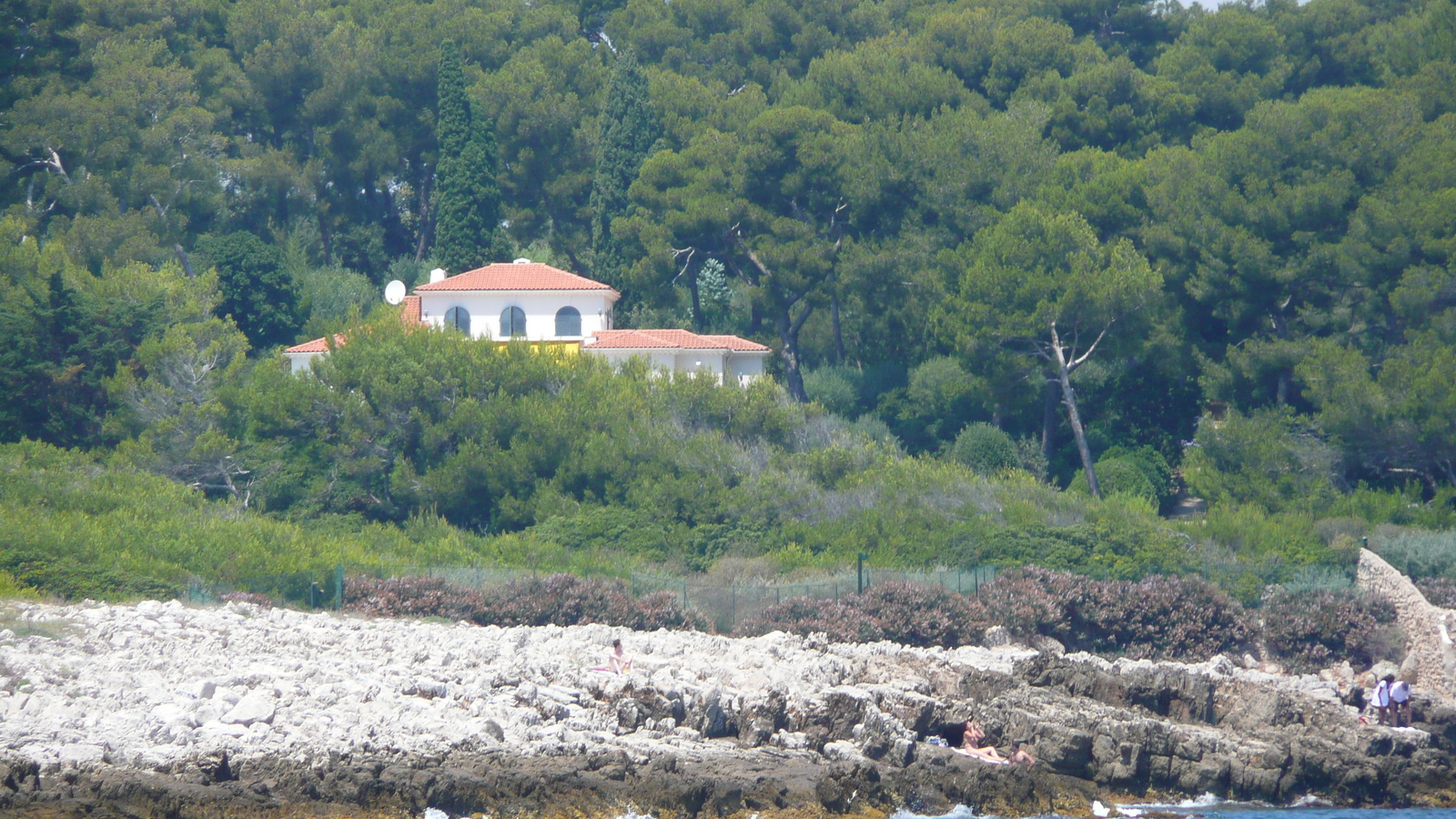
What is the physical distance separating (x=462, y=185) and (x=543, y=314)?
722 cm

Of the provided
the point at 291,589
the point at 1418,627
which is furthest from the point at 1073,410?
the point at 291,589

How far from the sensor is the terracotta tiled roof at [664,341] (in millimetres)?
39250

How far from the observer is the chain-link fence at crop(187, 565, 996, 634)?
2359 cm

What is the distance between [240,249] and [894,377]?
19461 millimetres

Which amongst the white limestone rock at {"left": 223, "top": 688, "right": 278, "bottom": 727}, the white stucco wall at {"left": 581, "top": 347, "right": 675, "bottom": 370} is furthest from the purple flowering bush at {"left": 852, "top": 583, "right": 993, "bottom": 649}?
the white stucco wall at {"left": 581, "top": 347, "right": 675, "bottom": 370}

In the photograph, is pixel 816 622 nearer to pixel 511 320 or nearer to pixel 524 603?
pixel 524 603

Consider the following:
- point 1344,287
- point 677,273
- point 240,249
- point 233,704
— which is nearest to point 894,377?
point 677,273

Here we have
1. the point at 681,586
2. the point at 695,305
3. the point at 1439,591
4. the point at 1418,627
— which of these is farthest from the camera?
the point at 695,305

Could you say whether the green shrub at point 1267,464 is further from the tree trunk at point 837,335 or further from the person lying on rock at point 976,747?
the person lying on rock at point 976,747

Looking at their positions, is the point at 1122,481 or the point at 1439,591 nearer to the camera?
the point at 1439,591

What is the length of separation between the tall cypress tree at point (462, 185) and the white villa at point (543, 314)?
14.3ft

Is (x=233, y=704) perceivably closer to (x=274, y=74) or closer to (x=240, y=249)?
(x=240, y=249)

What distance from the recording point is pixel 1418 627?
26250mm

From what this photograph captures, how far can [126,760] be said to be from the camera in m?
14.1
